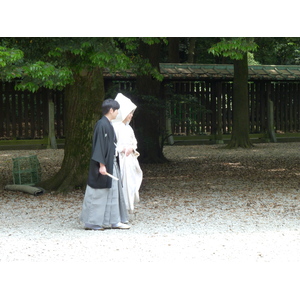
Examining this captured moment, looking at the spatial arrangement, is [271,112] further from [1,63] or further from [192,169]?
[1,63]

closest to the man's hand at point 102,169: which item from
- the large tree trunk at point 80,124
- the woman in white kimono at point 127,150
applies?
the woman in white kimono at point 127,150

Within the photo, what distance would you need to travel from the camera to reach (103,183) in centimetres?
607

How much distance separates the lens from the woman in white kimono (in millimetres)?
6566

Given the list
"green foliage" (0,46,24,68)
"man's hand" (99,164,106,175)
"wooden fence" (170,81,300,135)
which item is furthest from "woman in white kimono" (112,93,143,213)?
"wooden fence" (170,81,300,135)

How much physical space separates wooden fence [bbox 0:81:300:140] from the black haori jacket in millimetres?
8846

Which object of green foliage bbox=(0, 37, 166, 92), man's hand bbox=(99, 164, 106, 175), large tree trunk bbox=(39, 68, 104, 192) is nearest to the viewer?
man's hand bbox=(99, 164, 106, 175)

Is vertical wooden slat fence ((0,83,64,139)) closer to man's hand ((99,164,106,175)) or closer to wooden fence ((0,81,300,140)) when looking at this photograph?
wooden fence ((0,81,300,140))

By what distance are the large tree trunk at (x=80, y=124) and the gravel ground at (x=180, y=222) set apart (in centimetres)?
40

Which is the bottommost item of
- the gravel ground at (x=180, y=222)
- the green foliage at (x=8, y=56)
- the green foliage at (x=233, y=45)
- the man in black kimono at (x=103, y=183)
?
the gravel ground at (x=180, y=222)

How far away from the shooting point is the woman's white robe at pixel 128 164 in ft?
21.8

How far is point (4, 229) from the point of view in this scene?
20.9 feet

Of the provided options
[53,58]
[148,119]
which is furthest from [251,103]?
[53,58]

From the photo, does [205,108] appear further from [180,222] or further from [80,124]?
[180,222]

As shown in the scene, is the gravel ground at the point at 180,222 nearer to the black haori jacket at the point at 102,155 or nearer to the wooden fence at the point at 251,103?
the black haori jacket at the point at 102,155
